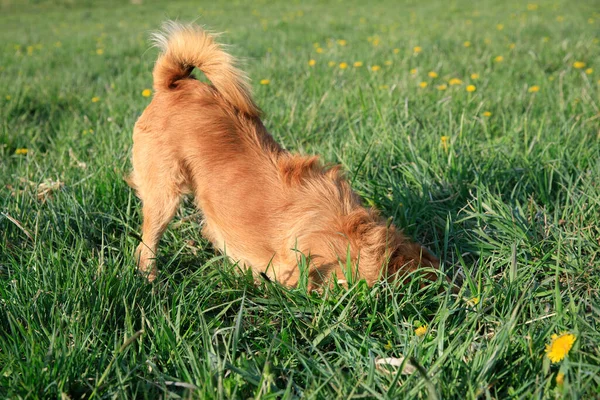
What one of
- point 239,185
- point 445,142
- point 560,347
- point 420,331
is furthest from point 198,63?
point 560,347

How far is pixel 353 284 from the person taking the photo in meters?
2.09

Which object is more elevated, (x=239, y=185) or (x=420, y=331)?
(x=239, y=185)

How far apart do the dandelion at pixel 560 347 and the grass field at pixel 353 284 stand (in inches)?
1.1

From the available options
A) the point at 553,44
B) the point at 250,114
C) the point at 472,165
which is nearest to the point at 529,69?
the point at 553,44

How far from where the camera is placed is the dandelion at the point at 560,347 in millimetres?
1638

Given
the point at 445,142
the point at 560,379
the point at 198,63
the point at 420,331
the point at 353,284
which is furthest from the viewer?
the point at 445,142

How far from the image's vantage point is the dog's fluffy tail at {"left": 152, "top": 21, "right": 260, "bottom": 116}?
2.67 meters

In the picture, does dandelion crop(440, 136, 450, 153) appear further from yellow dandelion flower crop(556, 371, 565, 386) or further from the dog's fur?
yellow dandelion flower crop(556, 371, 565, 386)

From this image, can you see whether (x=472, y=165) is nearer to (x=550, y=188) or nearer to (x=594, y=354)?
(x=550, y=188)

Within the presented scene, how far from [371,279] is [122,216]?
5.14 ft

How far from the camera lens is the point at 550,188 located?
2.91 meters

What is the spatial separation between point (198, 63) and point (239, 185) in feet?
2.74

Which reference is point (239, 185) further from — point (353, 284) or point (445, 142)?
point (445, 142)

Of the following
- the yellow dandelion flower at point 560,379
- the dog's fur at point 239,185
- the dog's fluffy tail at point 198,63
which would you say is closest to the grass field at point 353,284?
the yellow dandelion flower at point 560,379
